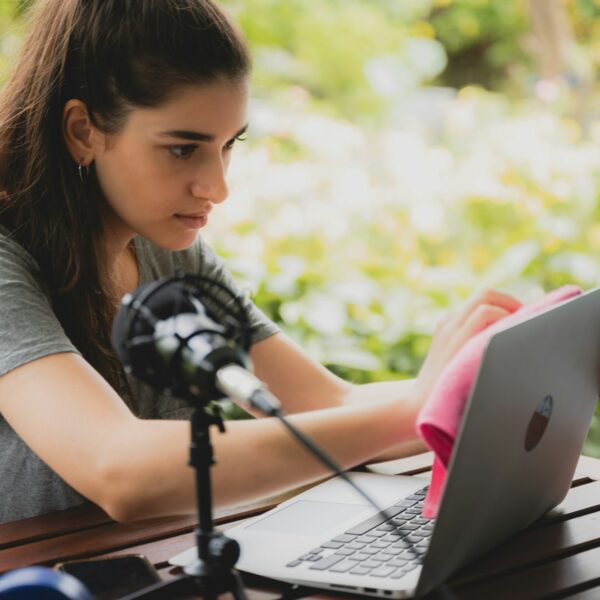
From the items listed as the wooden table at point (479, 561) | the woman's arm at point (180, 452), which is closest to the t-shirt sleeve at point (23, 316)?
the woman's arm at point (180, 452)

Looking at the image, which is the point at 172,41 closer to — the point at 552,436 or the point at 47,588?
the point at 552,436

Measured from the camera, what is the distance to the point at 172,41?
1.42 m

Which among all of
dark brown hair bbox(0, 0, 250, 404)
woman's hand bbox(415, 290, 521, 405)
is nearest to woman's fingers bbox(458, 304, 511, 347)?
woman's hand bbox(415, 290, 521, 405)

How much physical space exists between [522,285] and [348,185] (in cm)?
104

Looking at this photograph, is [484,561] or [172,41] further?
[172,41]

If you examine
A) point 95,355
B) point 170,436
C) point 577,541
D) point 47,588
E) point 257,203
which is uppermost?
point 257,203

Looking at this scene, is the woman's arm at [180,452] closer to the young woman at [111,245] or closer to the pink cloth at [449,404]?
the young woman at [111,245]

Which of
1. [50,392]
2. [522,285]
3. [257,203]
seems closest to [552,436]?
[50,392]

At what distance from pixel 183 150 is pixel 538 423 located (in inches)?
23.9

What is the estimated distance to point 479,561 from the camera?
1.12 meters

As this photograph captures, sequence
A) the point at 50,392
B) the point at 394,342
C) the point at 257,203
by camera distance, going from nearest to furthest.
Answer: the point at 50,392, the point at 394,342, the point at 257,203

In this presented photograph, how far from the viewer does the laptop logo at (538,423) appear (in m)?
1.08

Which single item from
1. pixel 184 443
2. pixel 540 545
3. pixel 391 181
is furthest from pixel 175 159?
pixel 391 181

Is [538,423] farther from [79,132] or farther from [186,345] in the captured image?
[79,132]
